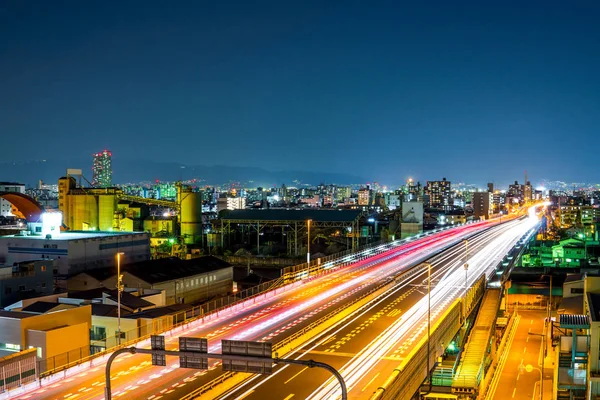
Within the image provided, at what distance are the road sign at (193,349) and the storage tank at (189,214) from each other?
5536 centimetres

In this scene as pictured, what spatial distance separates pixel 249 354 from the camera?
33.0 ft

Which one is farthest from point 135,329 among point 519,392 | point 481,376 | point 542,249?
point 542,249

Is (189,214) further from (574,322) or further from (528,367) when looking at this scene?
(574,322)

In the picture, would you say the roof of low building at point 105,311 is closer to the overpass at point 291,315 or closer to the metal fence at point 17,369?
the overpass at point 291,315

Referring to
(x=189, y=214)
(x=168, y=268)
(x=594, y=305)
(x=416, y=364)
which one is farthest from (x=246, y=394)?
(x=189, y=214)

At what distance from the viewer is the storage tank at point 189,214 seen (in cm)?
6562

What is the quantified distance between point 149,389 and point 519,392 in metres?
16.7

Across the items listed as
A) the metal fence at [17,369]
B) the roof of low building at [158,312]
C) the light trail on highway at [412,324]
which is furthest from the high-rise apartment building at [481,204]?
the metal fence at [17,369]

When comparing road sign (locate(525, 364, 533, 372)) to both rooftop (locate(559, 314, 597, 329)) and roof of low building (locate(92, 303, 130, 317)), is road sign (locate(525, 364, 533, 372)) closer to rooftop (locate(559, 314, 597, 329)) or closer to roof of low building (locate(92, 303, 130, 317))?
rooftop (locate(559, 314, 597, 329))

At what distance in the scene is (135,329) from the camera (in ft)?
81.7

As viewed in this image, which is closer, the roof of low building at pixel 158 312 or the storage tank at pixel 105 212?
the roof of low building at pixel 158 312

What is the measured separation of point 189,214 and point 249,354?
56.6 metres

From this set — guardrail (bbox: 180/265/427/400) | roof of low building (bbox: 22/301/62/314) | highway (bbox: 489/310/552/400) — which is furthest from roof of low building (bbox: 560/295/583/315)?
roof of low building (bbox: 22/301/62/314)

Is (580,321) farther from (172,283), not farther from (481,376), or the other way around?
(172,283)
